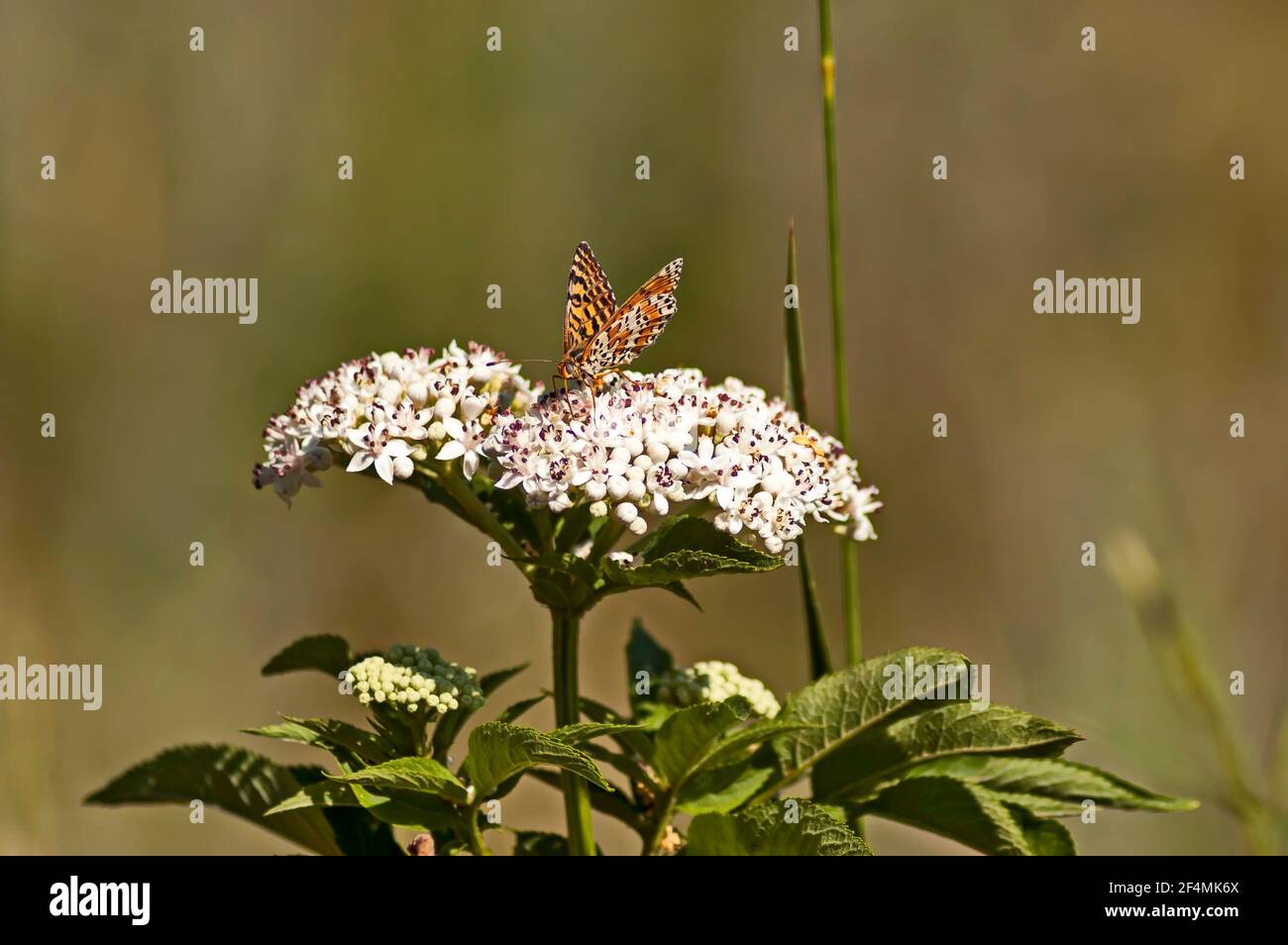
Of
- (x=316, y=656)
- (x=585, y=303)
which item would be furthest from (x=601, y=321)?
(x=316, y=656)

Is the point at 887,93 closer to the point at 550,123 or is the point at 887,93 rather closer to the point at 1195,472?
the point at 550,123

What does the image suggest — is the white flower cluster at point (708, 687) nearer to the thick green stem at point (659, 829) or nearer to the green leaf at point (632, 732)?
the green leaf at point (632, 732)

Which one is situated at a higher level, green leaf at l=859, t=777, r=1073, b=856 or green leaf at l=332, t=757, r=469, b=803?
green leaf at l=332, t=757, r=469, b=803

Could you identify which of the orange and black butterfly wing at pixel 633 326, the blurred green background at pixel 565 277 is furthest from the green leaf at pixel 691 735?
the blurred green background at pixel 565 277

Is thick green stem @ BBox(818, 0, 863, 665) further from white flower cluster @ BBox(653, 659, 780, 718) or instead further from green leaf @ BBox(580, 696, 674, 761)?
green leaf @ BBox(580, 696, 674, 761)

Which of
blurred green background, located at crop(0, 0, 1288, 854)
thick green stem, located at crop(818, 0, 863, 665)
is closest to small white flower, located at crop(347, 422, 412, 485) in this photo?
thick green stem, located at crop(818, 0, 863, 665)

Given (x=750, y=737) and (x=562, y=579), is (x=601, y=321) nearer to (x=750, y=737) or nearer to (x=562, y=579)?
(x=562, y=579)
